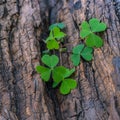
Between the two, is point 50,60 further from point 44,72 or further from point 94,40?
point 94,40

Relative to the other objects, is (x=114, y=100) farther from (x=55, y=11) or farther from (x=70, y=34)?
(x=55, y=11)

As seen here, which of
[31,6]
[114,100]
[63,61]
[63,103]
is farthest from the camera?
[31,6]

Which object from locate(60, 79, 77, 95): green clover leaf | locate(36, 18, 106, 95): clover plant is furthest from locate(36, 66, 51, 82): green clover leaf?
locate(60, 79, 77, 95): green clover leaf

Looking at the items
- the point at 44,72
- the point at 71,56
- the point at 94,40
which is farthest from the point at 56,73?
the point at 94,40

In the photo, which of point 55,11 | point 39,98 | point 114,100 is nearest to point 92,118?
point 114,100

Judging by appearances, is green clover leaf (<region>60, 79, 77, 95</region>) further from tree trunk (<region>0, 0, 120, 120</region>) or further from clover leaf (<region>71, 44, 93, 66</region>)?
clover leaf (<region>71, 44, 93, 66</region>)
